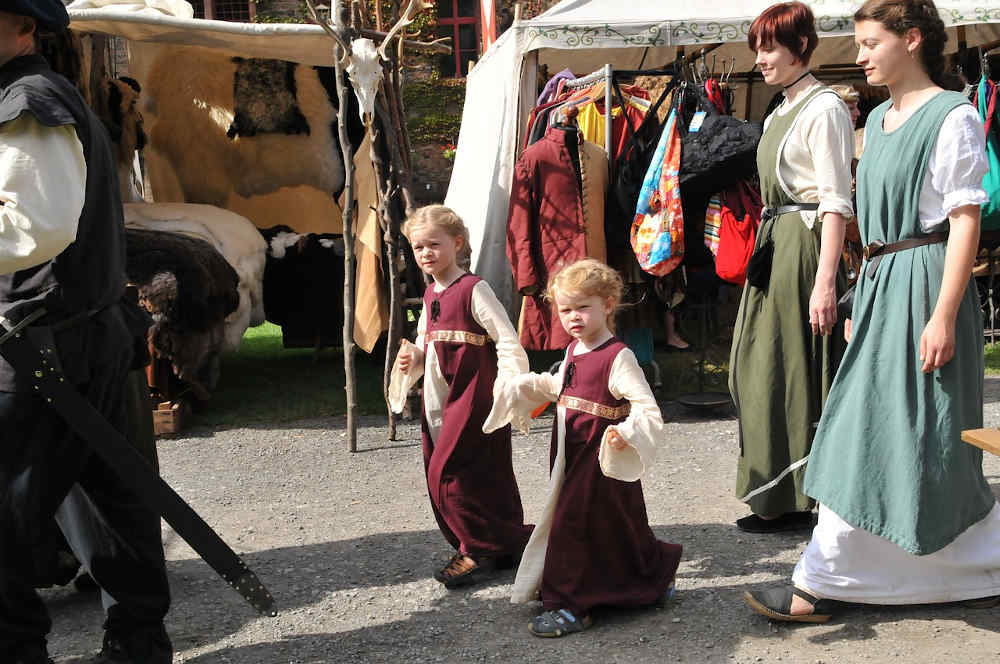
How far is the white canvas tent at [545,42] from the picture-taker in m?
5.58

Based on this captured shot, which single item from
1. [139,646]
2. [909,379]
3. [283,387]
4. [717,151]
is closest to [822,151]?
[909,379]

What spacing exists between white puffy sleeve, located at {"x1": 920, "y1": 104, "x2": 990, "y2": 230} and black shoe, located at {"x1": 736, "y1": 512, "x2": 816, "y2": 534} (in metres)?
1.46

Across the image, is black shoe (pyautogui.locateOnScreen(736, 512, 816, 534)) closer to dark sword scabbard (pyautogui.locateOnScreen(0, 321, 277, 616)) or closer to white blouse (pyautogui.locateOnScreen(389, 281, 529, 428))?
white blouse (pyautogui.locateOnScreen(389, 281, 529, 428))

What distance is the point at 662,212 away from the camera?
5141mm

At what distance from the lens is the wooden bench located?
1.99 meters

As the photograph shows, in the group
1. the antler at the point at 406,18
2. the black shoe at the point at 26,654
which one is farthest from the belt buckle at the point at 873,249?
the antler at the point at 406,18

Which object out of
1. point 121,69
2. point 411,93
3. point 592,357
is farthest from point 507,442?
point 411,93

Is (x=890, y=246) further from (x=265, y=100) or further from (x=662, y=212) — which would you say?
(x=265, y=100)

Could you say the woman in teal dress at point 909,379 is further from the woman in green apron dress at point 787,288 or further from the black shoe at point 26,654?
the black shoe at point 26,654

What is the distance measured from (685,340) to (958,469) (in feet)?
15.0

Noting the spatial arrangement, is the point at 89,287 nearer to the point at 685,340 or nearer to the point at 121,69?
the point at 685,340

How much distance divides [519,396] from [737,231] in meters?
2.14

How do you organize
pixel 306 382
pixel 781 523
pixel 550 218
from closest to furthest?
pixel 781 523
pixel 550 218
pixel 306 382

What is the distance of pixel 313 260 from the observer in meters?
7.24
